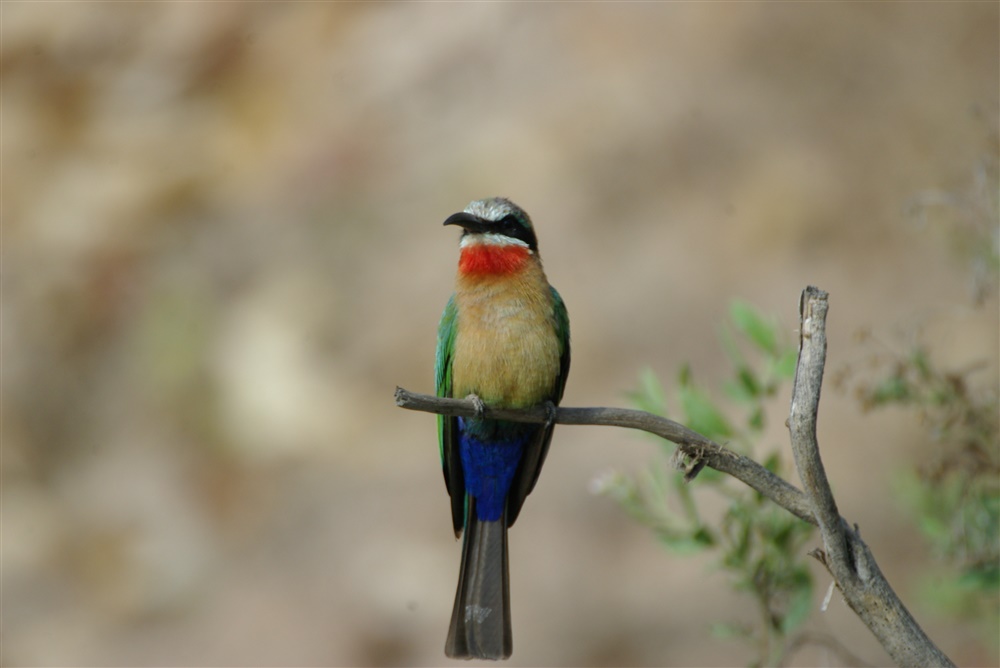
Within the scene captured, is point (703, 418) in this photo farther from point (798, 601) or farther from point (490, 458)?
point (490, 458)

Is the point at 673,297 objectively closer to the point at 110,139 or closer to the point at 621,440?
the point at 621,440

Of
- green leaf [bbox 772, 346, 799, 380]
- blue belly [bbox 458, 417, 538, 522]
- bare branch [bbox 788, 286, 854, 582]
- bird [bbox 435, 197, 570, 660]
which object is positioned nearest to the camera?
bare branch [bbox 788, 286, 854, 582]

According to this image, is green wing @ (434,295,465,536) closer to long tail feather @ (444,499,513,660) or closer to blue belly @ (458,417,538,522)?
blue belly @ (458,417,538,522)

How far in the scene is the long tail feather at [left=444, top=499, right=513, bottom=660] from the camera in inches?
141

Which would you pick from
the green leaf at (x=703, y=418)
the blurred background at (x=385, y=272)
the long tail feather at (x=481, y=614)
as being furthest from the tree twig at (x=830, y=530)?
the blurred background at (x=385, y=272)

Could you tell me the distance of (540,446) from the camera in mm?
3707

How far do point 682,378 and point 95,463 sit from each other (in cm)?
554

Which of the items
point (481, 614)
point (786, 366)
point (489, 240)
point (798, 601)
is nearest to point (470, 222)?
point (489, 240)

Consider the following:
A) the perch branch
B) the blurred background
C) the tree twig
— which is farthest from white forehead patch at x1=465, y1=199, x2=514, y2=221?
the blurred background

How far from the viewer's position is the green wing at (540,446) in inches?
144

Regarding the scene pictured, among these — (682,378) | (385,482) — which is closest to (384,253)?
(385,482)

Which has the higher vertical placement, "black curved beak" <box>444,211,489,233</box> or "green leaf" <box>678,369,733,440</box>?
"black curved beak" <box>444,211,489,233</box>

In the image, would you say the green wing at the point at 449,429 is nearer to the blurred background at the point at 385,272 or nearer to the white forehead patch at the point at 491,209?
the white forehead patch at the point at 491,209

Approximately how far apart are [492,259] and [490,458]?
67cm
